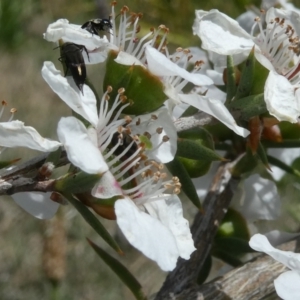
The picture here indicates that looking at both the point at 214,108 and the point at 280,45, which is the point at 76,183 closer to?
the point at 214,108

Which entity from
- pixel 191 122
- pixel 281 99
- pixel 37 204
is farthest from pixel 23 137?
pixel 281 99

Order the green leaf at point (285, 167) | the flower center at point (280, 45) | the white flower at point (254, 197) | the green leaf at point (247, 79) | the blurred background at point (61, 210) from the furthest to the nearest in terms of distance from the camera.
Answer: the blurred background at point (61, 210)
the white flower at point (254, 197)
the green leaf at point (285, 167)
the flower center at point (280, 45)
the green leaf at point (247, 79)

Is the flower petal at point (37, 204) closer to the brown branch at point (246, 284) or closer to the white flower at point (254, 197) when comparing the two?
the brown branch at point (246, 284)

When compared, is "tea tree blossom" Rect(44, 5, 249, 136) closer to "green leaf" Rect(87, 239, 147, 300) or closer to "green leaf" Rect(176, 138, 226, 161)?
"green leaf" Rect(176, 138, 226, 161)

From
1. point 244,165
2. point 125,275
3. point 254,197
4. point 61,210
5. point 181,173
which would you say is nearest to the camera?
point 181,173

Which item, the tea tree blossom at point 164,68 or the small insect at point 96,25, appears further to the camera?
the small insect at point 96,25

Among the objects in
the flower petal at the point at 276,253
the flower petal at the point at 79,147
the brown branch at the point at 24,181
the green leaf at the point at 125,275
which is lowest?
the green leaf at the point at 125,275

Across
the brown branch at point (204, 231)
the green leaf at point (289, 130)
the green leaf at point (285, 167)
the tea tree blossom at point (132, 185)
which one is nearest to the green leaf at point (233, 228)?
the brown branch at point (204, 231)

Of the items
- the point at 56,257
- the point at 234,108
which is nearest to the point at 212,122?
the point at 234,108
